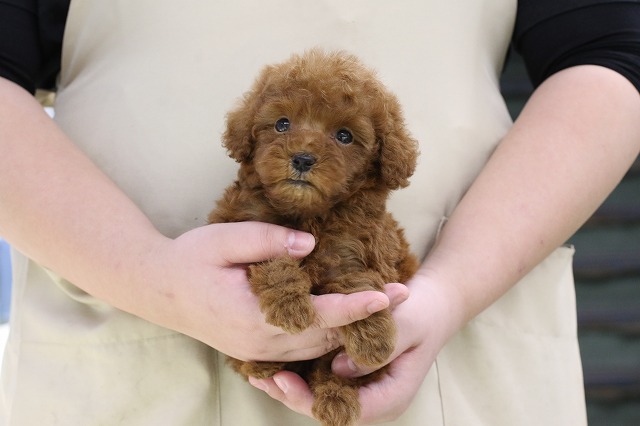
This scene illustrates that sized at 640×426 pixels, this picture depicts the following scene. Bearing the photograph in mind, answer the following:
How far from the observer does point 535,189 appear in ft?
4.33

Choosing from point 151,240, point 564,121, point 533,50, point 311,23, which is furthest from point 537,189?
point 151,240

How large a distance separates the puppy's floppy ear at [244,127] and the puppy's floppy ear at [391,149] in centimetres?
18

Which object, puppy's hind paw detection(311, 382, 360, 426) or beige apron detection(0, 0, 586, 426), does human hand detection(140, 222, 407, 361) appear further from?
beige apron detection(0, 0, 586, 426)

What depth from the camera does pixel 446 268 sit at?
1.23 m

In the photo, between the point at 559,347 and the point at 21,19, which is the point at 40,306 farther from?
the point at 559,347

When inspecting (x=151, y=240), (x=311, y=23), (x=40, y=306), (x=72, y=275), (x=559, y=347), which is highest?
(x=311, y=23)

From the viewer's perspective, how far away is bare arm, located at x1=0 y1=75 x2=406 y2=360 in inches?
39.0

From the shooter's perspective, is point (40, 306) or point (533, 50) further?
point (533, 50)

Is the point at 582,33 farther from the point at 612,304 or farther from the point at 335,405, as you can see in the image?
the point at 612,304

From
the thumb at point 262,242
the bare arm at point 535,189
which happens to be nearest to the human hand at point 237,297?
the thumb at point 262,242

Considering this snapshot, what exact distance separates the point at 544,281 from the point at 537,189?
21cm

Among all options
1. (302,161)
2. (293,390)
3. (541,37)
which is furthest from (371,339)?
(541,37)

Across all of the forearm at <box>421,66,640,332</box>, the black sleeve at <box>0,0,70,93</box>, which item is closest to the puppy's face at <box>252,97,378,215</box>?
the forearm at <box>421,66,640,332</box>

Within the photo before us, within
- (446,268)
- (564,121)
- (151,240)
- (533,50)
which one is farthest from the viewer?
(533,50)
